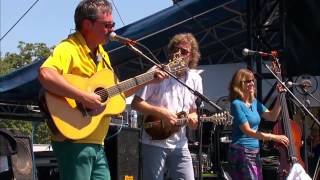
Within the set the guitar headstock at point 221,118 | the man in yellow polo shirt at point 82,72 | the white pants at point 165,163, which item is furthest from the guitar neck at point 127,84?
the guitar headstock at point 221,118

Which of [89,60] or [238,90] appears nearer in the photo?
[89,60]

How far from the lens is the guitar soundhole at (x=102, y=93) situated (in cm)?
389

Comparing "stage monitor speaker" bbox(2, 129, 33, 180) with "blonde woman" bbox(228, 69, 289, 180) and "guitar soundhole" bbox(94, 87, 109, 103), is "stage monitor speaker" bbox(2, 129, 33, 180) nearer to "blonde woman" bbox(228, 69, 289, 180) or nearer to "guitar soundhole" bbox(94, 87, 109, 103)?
"guitar soundhole" bbox(94, 87, 109, 103)

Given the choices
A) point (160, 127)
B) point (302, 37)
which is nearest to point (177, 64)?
point (160, 127)

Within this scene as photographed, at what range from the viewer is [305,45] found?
7.87m

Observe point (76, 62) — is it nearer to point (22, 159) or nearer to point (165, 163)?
point (165, 163)

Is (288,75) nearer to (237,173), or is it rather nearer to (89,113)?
(237,173)

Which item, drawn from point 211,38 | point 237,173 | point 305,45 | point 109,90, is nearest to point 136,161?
point 237,173

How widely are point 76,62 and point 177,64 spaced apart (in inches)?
46.8

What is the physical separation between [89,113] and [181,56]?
1392 millimetres

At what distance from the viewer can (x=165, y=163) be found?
4.80m

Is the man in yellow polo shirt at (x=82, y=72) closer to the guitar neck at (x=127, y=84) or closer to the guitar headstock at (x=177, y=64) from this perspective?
the guitar neck at (x=127, y=84)

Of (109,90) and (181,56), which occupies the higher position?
(181,56)

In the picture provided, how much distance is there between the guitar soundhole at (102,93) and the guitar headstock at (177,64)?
797 mm
